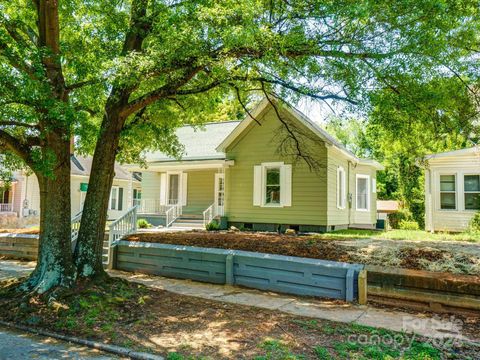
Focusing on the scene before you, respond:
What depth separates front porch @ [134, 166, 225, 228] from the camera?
684 inches

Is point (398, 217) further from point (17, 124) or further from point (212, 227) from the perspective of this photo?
point (17, 124)

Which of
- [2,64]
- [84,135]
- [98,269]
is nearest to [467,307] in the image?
[98,269]

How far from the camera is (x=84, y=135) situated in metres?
7.00

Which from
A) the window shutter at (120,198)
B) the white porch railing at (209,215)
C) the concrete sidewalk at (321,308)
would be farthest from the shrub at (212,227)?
the window shutter at (120,198)

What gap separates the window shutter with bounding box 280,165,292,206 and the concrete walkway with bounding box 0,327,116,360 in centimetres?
1071

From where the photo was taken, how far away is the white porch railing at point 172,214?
667 inches

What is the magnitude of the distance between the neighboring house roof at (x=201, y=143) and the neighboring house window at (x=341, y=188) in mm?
5147

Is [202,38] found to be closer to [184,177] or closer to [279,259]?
[279,259]

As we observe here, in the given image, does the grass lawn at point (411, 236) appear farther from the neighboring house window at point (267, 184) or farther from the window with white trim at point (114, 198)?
the window with white trim at point (114, 198)

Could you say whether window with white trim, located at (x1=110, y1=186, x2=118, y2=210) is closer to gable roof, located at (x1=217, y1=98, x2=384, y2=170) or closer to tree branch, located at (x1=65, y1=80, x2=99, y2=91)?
gable roof, located at (x1=217, y1=98, x2=384, y2=170)

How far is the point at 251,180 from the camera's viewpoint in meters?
15.6

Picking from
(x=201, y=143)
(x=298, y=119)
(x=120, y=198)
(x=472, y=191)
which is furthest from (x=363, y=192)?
(x=120, y=198)

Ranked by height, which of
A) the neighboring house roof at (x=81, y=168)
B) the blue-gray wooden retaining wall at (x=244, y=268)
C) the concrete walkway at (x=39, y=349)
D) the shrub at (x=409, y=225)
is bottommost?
the concrete walkway at (x=39, y=349)

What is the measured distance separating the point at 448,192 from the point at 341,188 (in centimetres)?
→ 469
